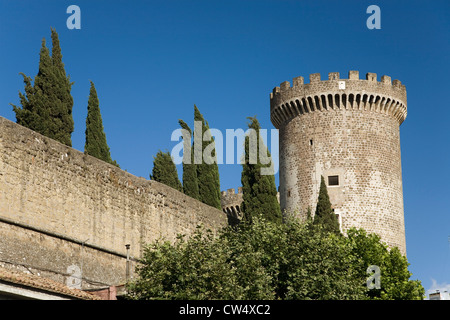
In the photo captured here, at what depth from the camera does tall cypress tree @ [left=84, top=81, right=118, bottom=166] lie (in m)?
29.2

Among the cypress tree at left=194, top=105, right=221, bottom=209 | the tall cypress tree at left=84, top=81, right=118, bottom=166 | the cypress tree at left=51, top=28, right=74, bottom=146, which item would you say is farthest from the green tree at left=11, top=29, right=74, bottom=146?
the cypress tree at left=194, top=105, right=221, bottom=209

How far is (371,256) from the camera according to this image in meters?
29.0

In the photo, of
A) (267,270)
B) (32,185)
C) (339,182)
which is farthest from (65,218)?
(339,182)

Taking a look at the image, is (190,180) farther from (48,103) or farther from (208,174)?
(48,103)

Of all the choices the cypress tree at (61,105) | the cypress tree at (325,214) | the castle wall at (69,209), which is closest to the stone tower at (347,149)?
the cypress tree at (325,214)

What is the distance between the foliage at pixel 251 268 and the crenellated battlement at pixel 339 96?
39.3ft

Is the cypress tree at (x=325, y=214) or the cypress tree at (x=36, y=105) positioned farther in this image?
the cypress tree at (x=325, y=214)

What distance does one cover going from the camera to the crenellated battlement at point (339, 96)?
3572 cm

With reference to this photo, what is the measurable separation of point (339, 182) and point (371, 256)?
6.01 metres

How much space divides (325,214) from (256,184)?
8.84ft

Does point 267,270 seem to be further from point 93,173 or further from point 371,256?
point 371,256

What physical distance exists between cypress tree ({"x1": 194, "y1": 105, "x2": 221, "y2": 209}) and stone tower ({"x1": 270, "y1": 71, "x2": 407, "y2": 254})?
3.06 meters

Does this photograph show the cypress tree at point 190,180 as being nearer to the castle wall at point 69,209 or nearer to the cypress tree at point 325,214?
the cypress tree at point 325,214

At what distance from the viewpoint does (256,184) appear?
31.2 meters
